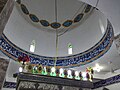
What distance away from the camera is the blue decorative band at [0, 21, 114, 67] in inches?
216

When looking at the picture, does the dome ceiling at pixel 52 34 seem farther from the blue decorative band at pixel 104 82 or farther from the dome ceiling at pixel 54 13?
the blue decorative band at pixel 104 82

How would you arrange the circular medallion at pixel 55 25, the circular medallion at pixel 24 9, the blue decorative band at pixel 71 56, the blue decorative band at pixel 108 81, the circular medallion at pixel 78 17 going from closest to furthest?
the blue decorative band at pixel 71 56 < the blue decorative band at pixel 108 81 < the circular medallion at pixel 24 9 < the circular medallion at pixel 78 17 < the circular medallion at pixel 55 25

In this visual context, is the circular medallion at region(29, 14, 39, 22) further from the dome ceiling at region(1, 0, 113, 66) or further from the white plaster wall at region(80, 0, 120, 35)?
the white plaster wall at region(80, 0, 120, 35)

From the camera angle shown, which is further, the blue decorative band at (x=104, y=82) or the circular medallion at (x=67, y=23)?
the circular medallion at (x=67, y=23)

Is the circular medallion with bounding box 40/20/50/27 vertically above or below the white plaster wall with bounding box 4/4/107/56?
above

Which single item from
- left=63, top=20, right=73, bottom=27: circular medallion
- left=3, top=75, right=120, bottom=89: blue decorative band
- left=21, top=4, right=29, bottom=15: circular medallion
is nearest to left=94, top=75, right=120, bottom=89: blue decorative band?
left=3, top=75, right=120, bottom=89: blue decorative band

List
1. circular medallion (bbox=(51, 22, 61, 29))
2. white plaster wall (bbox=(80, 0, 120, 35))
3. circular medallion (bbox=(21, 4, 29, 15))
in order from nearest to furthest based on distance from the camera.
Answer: white plaster wall (bbox=(80, 0, 120, 35))
circular medallion (bbox=(21, 4, 29, 15))
circular medallion (bbox=(51, 22, 61, 29))

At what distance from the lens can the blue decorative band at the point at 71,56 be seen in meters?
5.48

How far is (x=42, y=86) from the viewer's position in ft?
11.1

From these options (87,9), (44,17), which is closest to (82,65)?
(87,9)

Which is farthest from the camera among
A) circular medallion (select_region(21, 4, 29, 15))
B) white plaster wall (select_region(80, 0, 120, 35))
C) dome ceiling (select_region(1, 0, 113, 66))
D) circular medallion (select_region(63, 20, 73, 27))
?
circular medallion (select_region(63, 20, 73, 27))

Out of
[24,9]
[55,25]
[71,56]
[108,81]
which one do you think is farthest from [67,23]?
[108,81]

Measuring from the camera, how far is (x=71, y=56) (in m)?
7.15

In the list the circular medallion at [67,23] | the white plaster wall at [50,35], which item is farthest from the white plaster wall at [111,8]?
the circular medallion at [67,23]
